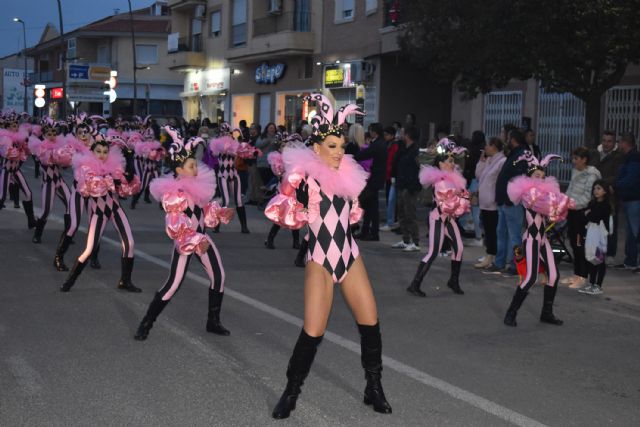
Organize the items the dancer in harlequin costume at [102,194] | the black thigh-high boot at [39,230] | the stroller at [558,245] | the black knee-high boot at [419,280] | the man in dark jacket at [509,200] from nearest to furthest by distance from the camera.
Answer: the dancer in harlequin costume at [102,194] → the black knee-high boot at [419,280] → the man in dark jacket at [509,200] → the stroller at [558,245] → the black thigh-high boot at [39,230]

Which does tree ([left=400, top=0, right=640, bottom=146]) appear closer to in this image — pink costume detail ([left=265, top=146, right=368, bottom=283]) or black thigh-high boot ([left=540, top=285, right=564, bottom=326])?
black thigh-high boot ([left=540, top=285, right=564, bottom=326])

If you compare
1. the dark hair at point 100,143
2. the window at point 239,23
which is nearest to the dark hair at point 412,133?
the dark hair at point 100,143

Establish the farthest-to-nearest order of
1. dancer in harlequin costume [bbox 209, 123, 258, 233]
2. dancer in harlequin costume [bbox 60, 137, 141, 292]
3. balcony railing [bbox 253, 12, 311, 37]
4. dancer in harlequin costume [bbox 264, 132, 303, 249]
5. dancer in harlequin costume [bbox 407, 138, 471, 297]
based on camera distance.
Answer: balcony railing [bbox 253, 12, 311, 37]
dancer in harlequin costume [bbox 209, 123, 258, 233]
dancer in harlequin costume [bbox 264, 132, 303, 249]
dancer in harlequin costume [bbox 407, 138, 471, 297]
dancer in harlequin costume [bbox 60, 137, 141, 292]

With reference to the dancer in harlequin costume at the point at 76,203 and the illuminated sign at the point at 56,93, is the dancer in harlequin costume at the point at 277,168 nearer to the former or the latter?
the dancer in harlequin costume at the point at 76,203

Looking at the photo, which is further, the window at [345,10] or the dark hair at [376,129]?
the window at [345,10]

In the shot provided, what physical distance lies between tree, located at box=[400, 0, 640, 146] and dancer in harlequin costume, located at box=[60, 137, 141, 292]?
27.5 ft

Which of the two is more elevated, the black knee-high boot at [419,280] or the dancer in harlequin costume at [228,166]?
the dancer in harlequin costume at [228,166]

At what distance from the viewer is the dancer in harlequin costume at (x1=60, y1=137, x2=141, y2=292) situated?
32.7 ft

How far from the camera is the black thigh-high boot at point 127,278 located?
10.1 m

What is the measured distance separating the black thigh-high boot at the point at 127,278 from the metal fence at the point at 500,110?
1654 cm

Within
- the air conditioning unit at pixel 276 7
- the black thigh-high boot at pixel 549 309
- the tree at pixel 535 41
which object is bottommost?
the black thigh-high boot at pixel 549 309

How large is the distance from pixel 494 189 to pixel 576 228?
1332mm

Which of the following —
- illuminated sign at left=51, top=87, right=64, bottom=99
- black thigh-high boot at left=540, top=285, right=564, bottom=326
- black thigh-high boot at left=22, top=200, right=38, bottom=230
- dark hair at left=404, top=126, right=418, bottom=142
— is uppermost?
illuminated sign at left=51, top=87, right=64, bottom=99

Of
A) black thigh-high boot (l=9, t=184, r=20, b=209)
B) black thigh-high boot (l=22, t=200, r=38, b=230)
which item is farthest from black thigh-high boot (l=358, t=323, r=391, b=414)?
black thigh-high boot (l=9, t=184, r=20, b=209)
